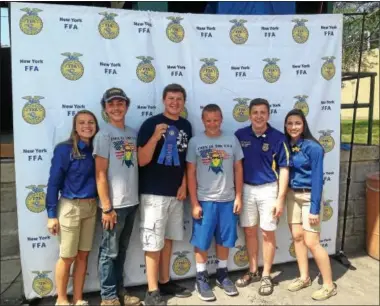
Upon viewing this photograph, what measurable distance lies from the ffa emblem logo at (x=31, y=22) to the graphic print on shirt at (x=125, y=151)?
1.10 meters

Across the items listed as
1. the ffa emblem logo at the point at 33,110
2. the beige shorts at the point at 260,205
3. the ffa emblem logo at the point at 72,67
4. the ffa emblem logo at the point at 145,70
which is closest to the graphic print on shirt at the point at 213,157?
the beige shorts at the point at 260,205

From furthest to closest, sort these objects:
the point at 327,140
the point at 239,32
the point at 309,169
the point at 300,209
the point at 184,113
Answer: the point at 327,140, the point at 239,32, the point at 184,113, the point at 300,209, the point at 309,169

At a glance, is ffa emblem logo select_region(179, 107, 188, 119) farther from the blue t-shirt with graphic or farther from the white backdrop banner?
the blue t-shirt with graphic

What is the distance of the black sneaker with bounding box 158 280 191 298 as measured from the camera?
3221 millimetres

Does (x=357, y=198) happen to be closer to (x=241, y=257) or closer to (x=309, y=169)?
(x=309, y=169)

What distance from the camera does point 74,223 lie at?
2.81 m

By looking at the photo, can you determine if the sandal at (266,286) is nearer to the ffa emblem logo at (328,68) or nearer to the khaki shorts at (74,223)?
the khaki shorts at (74,223)

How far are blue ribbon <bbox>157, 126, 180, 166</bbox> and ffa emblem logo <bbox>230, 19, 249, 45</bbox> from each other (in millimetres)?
1116

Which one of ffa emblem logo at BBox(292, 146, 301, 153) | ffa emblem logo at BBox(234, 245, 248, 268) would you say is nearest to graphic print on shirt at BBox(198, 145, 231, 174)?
ffa emblem logo at BBox(292, 146, 301, 153)

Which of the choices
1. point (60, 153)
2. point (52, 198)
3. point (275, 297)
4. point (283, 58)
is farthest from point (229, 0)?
point (275, 297)

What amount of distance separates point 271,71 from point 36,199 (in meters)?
2.36

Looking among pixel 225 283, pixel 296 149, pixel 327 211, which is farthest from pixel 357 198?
pixel 225 283

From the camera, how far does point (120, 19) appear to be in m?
3.20

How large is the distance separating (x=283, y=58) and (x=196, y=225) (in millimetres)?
1770
